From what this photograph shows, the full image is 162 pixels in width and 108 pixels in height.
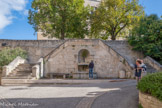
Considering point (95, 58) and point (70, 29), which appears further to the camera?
point (70, 29)

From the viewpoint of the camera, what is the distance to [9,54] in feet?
56.7

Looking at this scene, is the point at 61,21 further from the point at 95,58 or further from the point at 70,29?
the point at 95,58

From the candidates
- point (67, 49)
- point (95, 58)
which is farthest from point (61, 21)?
point (95, 58)

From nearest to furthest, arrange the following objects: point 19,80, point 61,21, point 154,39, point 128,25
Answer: point 19,80 → point 154,39 → point 61,21 → point 128,25

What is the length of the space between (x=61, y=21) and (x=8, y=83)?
11570 mm

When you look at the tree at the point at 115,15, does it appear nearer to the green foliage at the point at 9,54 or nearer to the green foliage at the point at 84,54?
the green foliage at the point at 84,54

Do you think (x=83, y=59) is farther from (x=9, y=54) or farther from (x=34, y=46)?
(x=9, y=54)

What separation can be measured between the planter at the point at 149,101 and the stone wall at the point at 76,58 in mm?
9746

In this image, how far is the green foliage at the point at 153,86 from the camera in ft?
18.5

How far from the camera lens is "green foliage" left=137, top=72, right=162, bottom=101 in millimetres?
5650

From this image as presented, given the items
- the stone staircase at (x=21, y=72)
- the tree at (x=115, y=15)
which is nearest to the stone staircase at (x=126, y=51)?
the tree at (x=115, y=15)

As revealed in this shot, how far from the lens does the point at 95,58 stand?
1670cm

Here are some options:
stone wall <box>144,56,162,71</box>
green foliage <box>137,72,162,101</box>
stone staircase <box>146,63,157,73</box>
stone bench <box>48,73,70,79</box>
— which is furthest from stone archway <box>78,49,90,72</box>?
green foliage <box>137,72,162,101</box>

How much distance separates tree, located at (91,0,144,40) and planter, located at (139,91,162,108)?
17.0 metres
